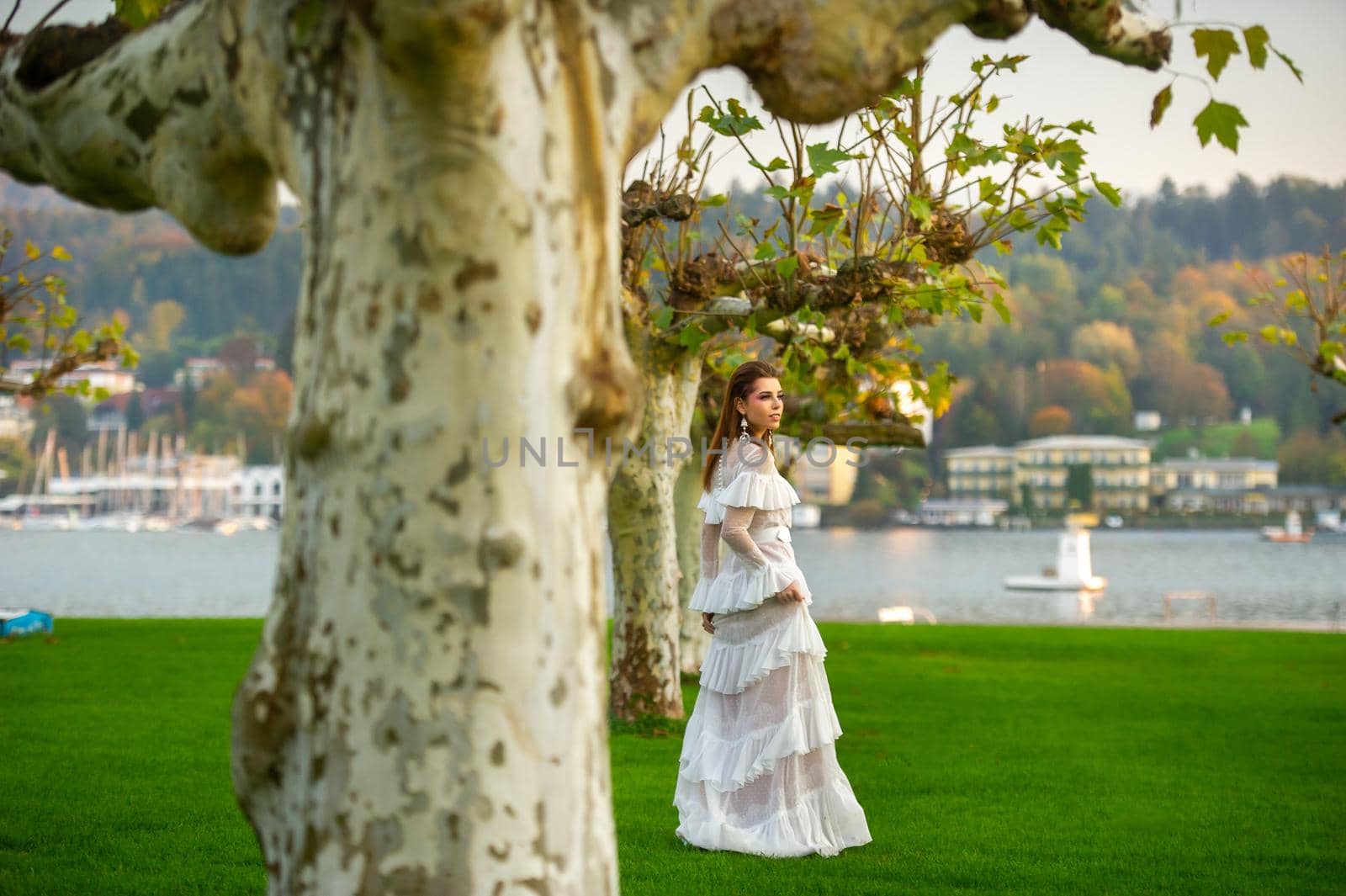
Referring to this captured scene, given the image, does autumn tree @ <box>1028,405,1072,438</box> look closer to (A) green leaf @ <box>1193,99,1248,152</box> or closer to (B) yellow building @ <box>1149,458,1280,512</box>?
(B) yellow building @ <box>1149,458,1280,512</box>

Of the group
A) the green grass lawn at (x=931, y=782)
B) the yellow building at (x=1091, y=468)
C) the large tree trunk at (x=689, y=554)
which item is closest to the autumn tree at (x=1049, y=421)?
the yellow building at (x=1091, y=468)

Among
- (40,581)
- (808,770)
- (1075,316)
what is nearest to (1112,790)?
(808,770)

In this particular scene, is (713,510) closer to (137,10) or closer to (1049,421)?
(137,10)

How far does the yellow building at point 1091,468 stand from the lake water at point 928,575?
478 cm

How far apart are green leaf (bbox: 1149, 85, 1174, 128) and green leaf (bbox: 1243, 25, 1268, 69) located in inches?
9.1

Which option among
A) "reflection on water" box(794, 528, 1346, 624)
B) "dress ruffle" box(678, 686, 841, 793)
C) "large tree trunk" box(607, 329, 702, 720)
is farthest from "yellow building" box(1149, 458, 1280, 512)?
"dress ruffle" box(678, 686, 841, 793)

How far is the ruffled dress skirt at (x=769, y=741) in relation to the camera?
734 centimetres

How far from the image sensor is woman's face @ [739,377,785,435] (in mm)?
7469

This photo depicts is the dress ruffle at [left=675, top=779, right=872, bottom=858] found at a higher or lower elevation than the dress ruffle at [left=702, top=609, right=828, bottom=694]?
lower

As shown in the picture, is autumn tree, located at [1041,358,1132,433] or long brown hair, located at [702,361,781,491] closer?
long brown hair, located at [702,361,781,491]

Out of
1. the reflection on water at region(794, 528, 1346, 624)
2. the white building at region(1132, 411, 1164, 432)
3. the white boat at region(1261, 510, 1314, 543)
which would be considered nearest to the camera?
the reflection on water at region(794, 528, 1346, 624)

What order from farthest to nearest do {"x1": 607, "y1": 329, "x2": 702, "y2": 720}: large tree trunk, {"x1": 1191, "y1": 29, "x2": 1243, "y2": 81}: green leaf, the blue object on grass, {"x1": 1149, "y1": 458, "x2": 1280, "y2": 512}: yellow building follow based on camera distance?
{"x1": 1149, "y1": 458, "x2": 1280, "y2": 512}: yellow building, the blue object on grass, {"x1": 607, "y1": 329, "x2": 702, "y2": 720}: large tree trunk, {"x1": 1191, "y1": 29, "x2": 1243, "y2": 81}: green leaf

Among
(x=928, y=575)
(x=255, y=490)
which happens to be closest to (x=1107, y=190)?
(x=928, y=575)

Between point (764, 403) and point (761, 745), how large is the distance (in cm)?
177
